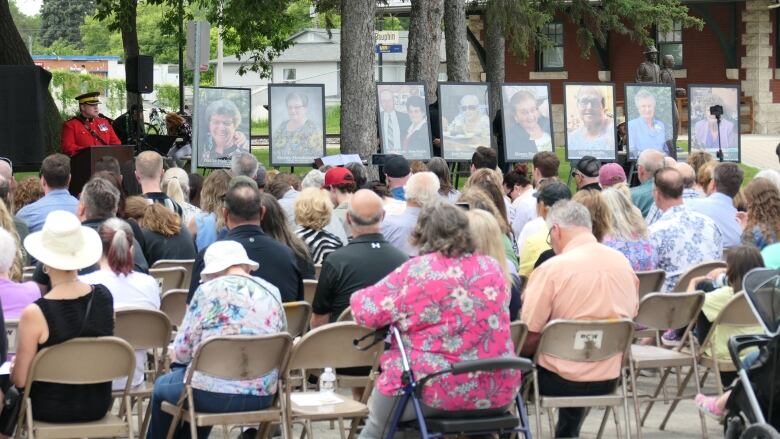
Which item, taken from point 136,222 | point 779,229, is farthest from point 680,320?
point 136,222

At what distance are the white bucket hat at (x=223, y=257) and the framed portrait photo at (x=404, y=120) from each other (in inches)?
416

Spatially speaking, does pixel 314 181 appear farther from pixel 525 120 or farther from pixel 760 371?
pixel 525 120

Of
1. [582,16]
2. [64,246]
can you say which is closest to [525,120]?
[64,246]

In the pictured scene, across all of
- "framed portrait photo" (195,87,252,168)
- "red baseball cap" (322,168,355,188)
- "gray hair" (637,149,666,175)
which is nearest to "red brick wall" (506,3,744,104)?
"framed portrait photo" (195,87,252,168)

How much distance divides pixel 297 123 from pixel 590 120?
12.9 ft

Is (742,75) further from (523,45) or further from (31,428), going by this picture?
(31,428)

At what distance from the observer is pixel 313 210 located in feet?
28.1

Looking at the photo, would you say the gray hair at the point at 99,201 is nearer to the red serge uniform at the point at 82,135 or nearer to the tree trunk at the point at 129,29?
the red serge uniform at the point at 82,135

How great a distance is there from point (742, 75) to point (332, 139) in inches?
453

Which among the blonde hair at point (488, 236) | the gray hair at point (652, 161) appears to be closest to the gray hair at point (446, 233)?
the blonde hair at point (488, 236)

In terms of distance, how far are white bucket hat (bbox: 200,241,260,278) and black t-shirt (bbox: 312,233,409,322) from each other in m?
0.90

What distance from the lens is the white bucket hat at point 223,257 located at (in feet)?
20.0

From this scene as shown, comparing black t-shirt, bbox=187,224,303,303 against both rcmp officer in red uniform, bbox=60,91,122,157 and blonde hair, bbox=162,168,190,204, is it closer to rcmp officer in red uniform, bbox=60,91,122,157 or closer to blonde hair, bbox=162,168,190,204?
blonde hair, bbox=162,168,190,204

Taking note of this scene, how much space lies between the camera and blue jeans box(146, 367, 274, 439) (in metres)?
6.04
